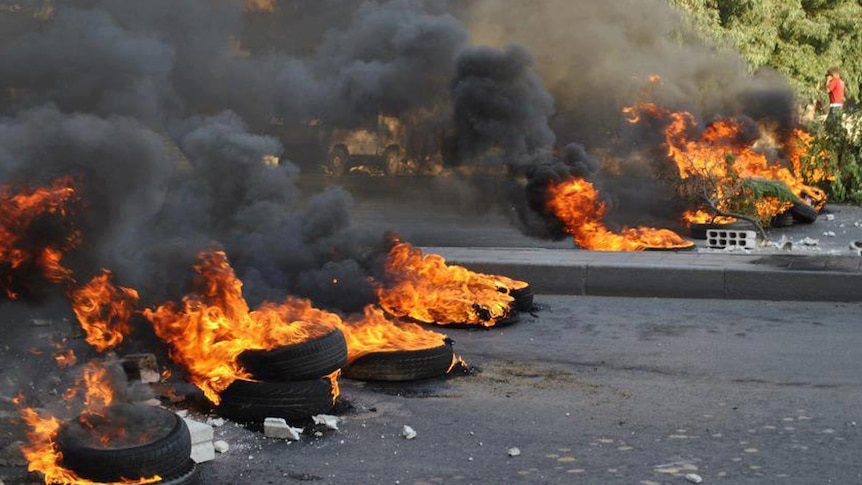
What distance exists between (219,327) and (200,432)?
1273 millimetres

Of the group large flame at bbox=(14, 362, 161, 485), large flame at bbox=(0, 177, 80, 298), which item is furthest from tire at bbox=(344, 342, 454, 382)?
large flame at bbox=(0, 177, 80, 298)

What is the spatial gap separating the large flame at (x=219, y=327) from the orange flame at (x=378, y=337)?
0.23 metres

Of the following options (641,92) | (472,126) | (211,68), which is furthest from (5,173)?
(641,92)

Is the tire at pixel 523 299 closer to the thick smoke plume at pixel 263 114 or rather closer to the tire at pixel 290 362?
the thick smoke plume at pixel 263 114

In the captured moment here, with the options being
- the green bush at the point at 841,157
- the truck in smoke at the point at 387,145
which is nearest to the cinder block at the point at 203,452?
the truck in smoke at the point at 387,145

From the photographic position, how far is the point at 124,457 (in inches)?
168

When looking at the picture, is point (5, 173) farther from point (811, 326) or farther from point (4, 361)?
point (811, 326)

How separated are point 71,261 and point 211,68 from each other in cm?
313

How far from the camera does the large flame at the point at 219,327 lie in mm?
5641

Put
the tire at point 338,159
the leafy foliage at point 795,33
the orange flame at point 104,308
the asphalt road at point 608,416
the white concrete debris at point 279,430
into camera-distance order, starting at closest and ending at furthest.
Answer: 1. the asphalt road at point 608,416
2. the white concrete debris at point 279,430
3. the orange flame at point 104,308
4. the tire at point 338,159
5. the leafy foliage at point 795,33

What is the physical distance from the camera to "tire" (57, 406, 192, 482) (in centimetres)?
424

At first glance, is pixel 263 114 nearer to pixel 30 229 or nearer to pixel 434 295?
pixel 434 295

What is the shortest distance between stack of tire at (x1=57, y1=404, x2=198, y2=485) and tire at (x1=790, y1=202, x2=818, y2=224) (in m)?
11.2

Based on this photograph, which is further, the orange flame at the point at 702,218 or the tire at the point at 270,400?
the orange flame at the point at 702,218
